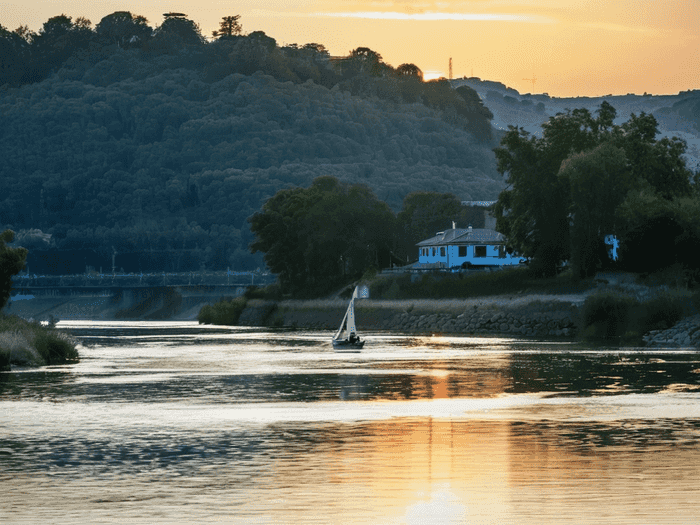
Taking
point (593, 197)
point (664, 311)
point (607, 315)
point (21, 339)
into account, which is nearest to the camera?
point (21, 339)

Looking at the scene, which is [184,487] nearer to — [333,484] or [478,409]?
[333,484]

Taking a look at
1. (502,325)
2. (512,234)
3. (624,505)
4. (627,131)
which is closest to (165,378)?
(624,505)

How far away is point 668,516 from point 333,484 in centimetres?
837

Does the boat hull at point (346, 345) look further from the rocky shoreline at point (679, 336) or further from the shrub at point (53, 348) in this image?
the shrub at point (53, 348)

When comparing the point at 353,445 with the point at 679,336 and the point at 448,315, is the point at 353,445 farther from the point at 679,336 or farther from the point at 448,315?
the point at 448,315

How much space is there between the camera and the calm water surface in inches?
1073

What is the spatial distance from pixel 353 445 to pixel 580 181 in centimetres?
10614

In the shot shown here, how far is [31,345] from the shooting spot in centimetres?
7625

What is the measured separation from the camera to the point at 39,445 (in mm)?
38250

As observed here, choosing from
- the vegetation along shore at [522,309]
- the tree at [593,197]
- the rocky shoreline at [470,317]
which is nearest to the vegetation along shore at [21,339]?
the rocky shoreline at [470,317]

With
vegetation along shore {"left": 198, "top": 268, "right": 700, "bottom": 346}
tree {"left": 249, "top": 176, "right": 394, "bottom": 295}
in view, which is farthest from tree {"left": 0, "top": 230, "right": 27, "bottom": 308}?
tree {"left": 249, "top": 176, "right": 394, "bottom": 295}

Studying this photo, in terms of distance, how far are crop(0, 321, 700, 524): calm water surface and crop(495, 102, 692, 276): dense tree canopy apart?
2652 inches

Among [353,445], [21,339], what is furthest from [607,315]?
[353,445]

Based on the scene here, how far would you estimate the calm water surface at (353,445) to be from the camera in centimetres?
2727
